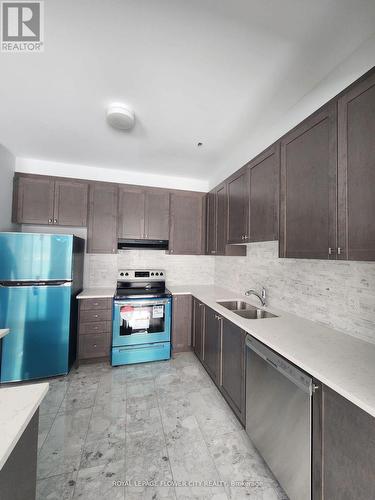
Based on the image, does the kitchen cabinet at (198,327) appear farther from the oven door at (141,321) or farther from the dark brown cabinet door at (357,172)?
the dark brown cabinet door at (357,172)

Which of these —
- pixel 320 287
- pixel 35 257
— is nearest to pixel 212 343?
pixel 320 287

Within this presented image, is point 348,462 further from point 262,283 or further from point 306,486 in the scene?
point 262,283

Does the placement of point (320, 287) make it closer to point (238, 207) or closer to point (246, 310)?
point (246, 310)

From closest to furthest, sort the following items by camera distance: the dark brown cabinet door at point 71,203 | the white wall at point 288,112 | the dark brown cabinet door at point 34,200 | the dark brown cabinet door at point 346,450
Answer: the dark brown cabinet door at point 346,450 < the white wall at point 288,112 < the dark brown cabinet door at point 34,200 < the dark brown cabinet door at point 71,203

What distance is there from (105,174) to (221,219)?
1877mm

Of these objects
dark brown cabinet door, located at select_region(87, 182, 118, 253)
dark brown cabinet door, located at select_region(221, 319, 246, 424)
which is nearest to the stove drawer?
dark brown cabinet door, located at select_region(221, 319, 246, 424)

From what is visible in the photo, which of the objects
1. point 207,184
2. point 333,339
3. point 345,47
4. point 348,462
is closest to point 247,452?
point 348,462

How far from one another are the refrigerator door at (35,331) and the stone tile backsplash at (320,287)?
223 cm

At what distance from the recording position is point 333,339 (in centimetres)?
147

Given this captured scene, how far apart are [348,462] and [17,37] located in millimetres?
2799

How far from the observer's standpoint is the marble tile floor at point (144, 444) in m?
1.36

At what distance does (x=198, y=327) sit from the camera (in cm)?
287

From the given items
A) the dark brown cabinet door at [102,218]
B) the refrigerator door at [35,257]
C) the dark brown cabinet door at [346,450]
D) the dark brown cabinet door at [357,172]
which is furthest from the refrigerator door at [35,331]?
the dark brown cabinet door at [357,172]

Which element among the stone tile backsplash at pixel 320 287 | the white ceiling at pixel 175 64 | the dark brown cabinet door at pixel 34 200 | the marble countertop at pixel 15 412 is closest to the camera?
the marble countertop at pixel 15 412
